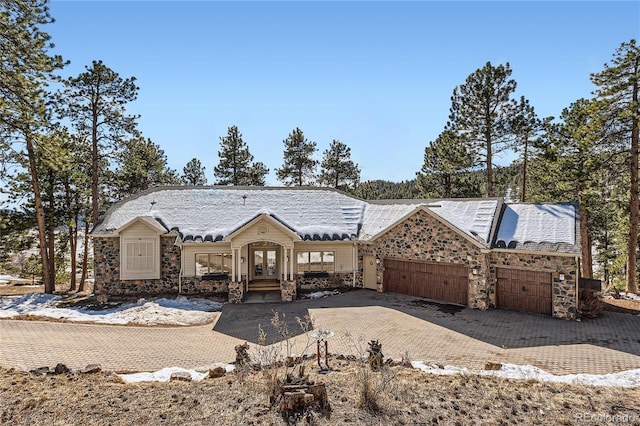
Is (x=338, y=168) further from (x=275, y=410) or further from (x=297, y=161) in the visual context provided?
(x=275, y=410)

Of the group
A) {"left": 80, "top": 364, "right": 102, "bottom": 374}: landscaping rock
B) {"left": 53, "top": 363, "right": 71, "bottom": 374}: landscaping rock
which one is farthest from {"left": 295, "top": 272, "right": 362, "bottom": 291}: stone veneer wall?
{"left": 53, "top": 363, "right": 71, "bottom": 374}: landscaping rock

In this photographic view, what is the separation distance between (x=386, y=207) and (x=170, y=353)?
14296 millimetres

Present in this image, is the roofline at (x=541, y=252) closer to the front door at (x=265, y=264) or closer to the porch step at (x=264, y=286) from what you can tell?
the porch step at (x=264, y=286)

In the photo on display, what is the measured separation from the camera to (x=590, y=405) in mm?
6961

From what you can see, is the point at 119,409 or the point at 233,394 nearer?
the point at 119,409

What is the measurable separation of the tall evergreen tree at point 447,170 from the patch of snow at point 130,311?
18.4 meters

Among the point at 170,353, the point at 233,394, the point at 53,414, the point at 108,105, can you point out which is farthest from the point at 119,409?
the point at 108,105

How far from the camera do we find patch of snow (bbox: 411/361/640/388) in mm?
8539

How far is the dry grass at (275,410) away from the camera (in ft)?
20.4

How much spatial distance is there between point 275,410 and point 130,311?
11419 millimetres

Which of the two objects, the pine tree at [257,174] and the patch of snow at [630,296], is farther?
the pine tree at [257,174]

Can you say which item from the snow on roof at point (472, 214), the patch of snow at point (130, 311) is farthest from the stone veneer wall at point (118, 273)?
the snow on roof at point (472, 214)

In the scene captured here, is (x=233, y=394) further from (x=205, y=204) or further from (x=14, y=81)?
(x=205, y=204)

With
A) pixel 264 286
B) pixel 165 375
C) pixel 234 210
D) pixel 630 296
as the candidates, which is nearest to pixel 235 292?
pixel 264 286
